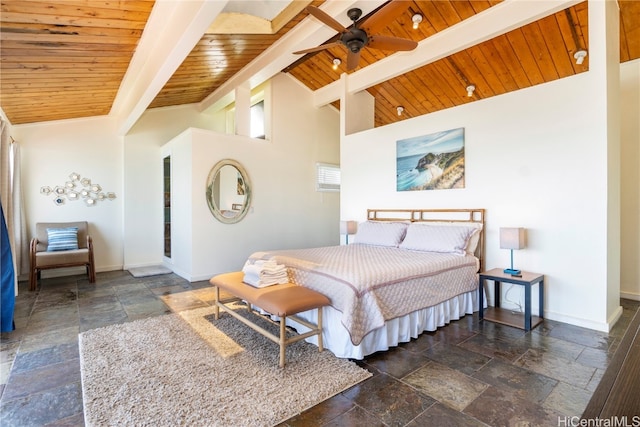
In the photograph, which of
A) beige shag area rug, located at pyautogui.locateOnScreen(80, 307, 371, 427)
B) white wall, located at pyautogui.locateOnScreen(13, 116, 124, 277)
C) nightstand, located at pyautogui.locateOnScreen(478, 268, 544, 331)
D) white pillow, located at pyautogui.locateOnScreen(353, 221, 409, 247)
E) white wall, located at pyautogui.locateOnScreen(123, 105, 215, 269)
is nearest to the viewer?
beige shag area rug, located at pyautogui.locateOnScreen(80, 307, 371, 427)

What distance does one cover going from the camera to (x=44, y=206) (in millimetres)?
5297

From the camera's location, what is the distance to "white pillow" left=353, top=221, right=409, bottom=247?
4.37m

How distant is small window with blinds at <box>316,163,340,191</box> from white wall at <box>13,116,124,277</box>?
3913 millimetres

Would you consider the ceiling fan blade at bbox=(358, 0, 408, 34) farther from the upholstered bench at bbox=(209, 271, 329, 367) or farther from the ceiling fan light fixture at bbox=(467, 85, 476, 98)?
the ceiling fan light fixture at bbox=(467, 85, 476, 98)

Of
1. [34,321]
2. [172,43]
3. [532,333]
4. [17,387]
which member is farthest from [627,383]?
[34,321]

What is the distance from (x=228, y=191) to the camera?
5.58m

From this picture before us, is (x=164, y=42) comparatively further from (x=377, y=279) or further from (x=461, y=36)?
(x=461, y=36)

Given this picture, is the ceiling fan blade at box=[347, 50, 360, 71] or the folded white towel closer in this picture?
the folded white towel

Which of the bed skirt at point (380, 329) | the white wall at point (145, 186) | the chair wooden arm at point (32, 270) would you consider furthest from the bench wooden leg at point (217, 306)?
the white wall at point (145, 186)

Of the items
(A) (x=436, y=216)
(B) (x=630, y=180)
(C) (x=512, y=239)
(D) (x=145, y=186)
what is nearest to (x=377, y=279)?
(C) (x=512, y=239)

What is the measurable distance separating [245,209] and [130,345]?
10.6 feet

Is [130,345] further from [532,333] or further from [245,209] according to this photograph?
[532,333]

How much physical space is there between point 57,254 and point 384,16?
5.53 meters

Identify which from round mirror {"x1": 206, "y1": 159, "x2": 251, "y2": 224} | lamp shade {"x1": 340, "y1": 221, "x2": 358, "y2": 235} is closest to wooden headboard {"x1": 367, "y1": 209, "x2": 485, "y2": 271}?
lamp shade {"x1": 340, "y1": 221, "x2": 358, "y2": 235}
